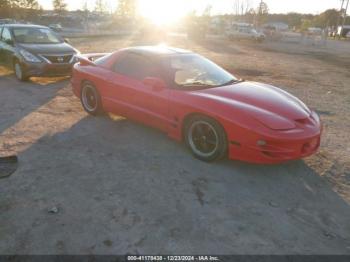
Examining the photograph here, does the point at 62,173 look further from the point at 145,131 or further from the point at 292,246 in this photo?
the point at 292,246

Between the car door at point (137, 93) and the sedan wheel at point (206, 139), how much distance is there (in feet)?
1.50

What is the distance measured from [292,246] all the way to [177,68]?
3144 mm

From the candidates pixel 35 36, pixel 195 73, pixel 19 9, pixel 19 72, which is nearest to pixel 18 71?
pixel 19 72

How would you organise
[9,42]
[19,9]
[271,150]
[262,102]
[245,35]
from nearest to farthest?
1. [271,150]
2. [262,102]
3. [9,42]
4. [245,35]
5. [19,9]

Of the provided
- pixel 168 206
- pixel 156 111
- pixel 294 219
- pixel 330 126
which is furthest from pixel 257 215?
pixel 330 126

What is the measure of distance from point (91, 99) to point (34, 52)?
379 cm

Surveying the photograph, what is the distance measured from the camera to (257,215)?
3.52 m

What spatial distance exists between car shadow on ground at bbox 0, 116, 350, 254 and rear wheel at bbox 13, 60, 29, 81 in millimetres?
4987

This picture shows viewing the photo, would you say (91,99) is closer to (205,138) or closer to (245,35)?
(205,138)

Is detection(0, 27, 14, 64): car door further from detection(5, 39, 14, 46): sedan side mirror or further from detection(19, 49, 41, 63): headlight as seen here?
detection(19, 49, 41, 63): headlight

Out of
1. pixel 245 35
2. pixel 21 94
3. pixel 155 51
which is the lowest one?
pixel 21 94

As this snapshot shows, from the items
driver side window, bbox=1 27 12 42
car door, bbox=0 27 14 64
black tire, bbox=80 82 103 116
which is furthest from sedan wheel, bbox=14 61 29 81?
black tire, bbox=80 82 103 116

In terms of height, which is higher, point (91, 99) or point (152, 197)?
point (91, 99)

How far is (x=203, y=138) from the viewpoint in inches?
182
